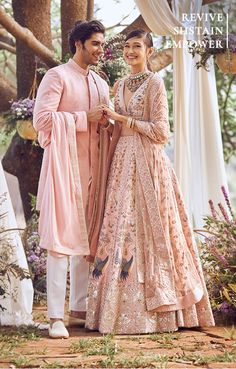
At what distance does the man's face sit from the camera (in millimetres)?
3797

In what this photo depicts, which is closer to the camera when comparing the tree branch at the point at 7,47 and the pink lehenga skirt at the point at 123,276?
the pink lehenga skirt at the point at 123,276

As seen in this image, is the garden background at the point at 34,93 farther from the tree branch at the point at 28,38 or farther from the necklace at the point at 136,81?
the necklace at the point at 136,81

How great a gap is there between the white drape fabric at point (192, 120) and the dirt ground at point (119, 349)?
163 centimetres

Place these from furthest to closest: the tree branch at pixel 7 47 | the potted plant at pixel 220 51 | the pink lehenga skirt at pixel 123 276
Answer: the tree branch at pixel 7 47 < the potted plant at pixel 220 51 < the pink lehenga skirt at pixel 123 276

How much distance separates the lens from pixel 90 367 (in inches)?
116

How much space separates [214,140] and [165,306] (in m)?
2.00

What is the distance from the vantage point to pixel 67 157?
12.3 feet

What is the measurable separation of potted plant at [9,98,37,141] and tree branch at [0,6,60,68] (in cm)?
43

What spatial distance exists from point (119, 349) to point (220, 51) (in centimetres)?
239

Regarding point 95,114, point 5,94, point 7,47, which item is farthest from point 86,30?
point 7,47

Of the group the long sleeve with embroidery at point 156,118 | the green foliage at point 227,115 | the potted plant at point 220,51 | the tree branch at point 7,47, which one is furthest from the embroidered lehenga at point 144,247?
the green foliage at point 227,115

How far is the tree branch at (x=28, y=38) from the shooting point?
562cm

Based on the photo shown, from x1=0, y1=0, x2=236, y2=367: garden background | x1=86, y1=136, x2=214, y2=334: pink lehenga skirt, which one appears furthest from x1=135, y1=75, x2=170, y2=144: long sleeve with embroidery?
x1=0, y1=0, x2=236, y2=367: garden background

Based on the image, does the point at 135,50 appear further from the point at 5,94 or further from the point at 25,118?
the point at 5,94
